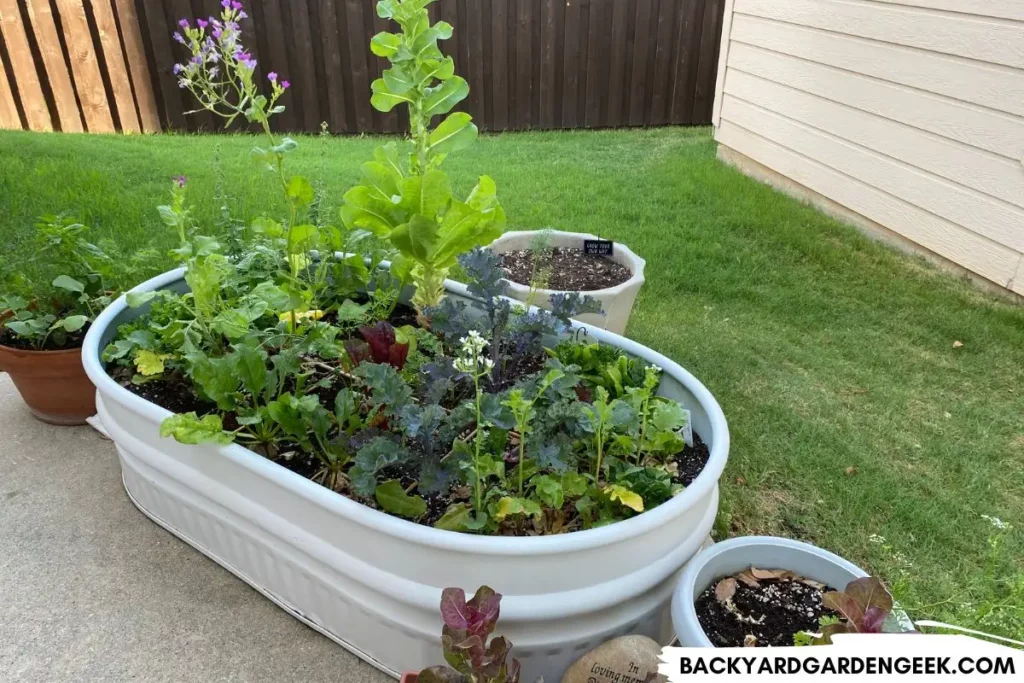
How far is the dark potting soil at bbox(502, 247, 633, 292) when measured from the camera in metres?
2.59

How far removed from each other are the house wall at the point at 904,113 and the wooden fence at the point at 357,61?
5.26ft

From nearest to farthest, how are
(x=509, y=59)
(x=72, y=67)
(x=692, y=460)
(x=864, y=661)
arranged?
1. (x=864, y=661)
2. (x=692, y=460)
3. (x=72, y=67)
4. (x=509, y=59)

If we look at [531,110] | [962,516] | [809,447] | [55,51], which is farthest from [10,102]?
[962,516]

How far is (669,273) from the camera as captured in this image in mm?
3334

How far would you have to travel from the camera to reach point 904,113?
11.8ft

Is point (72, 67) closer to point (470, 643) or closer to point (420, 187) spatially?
point (420, 187)

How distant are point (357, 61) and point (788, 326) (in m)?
4.29

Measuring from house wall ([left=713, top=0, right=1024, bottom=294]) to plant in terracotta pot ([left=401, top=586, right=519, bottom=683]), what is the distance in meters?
2.92

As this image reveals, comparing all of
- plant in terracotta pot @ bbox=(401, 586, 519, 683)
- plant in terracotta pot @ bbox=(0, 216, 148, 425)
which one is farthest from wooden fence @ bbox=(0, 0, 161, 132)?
plant in terracotta pot @ bbox=(401, 586, 519, 683)

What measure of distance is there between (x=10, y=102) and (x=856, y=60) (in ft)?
17.3

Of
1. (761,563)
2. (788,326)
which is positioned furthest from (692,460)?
(788,326)

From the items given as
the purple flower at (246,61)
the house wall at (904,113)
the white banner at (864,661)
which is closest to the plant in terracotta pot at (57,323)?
the purple flower at (246,61)

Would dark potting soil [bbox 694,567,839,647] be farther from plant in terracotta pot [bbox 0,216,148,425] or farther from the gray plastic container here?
plant in terracotta pot [bbox 0,216,148,425]

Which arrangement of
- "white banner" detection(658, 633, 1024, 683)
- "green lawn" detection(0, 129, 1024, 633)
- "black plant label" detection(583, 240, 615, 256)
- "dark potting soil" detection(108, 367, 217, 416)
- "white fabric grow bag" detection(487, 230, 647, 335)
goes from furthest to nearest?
"black plant label" detection(583, 240, 615, 256), "white fabric grow bag" detection(487, 230, 647, 335), "green lawn" detection(0, 129, 1024, 633), "dark potting soil" detection(108, 367, 217, 416), "white banner" detection(658, 633, 1024, 683)
